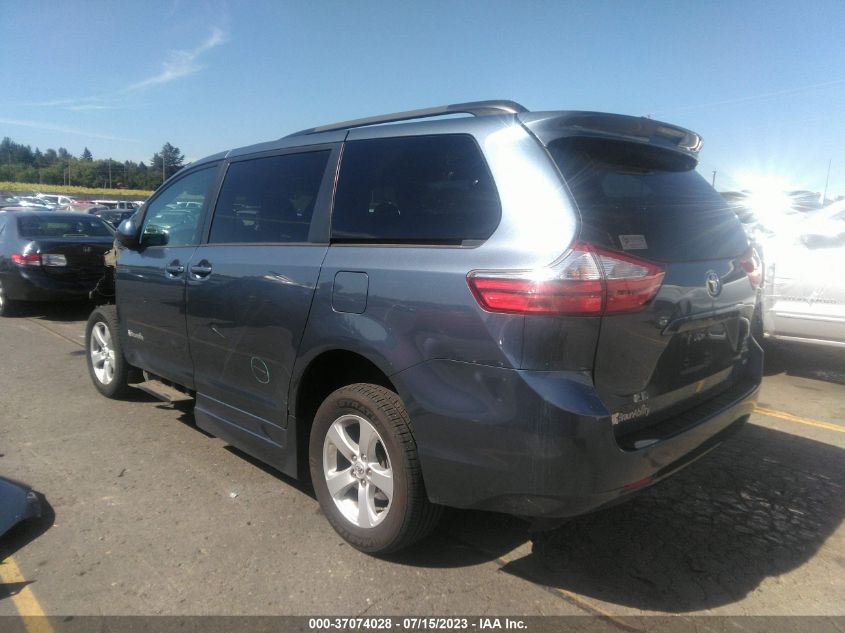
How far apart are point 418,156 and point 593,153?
75 centimetres

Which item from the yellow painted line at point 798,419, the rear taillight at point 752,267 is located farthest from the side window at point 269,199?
the yellow painted line at point 798,419

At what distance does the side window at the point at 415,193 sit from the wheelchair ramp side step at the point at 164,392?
6.52 ft

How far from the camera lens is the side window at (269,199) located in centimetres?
327

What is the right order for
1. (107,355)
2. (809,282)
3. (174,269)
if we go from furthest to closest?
1. (809,282)
2. (107,355)
3. (174,269)

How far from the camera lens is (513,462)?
7.46ft

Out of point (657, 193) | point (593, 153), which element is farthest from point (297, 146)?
point (657, 193)

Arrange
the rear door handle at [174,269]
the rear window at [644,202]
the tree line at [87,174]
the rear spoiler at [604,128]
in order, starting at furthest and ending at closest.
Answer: the tree line at [87,174], the rear door handle at [174,269], the rear spoiler at [604,128], the rear window at [644,202]

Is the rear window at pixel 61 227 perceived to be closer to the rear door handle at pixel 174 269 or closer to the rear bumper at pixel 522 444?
the rear door handle at pixel 174 269

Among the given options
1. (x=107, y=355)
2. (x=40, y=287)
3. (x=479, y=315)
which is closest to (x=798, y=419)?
(x=479, y=315)

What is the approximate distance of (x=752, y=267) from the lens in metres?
3.19

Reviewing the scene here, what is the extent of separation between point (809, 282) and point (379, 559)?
16.0 feet

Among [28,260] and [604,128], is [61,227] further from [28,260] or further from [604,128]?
[604,128]

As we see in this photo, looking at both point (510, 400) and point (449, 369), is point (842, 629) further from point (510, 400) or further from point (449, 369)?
point (449, 369)

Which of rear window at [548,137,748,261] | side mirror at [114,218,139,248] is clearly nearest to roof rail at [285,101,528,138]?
rear window at [548,137,748,261]
